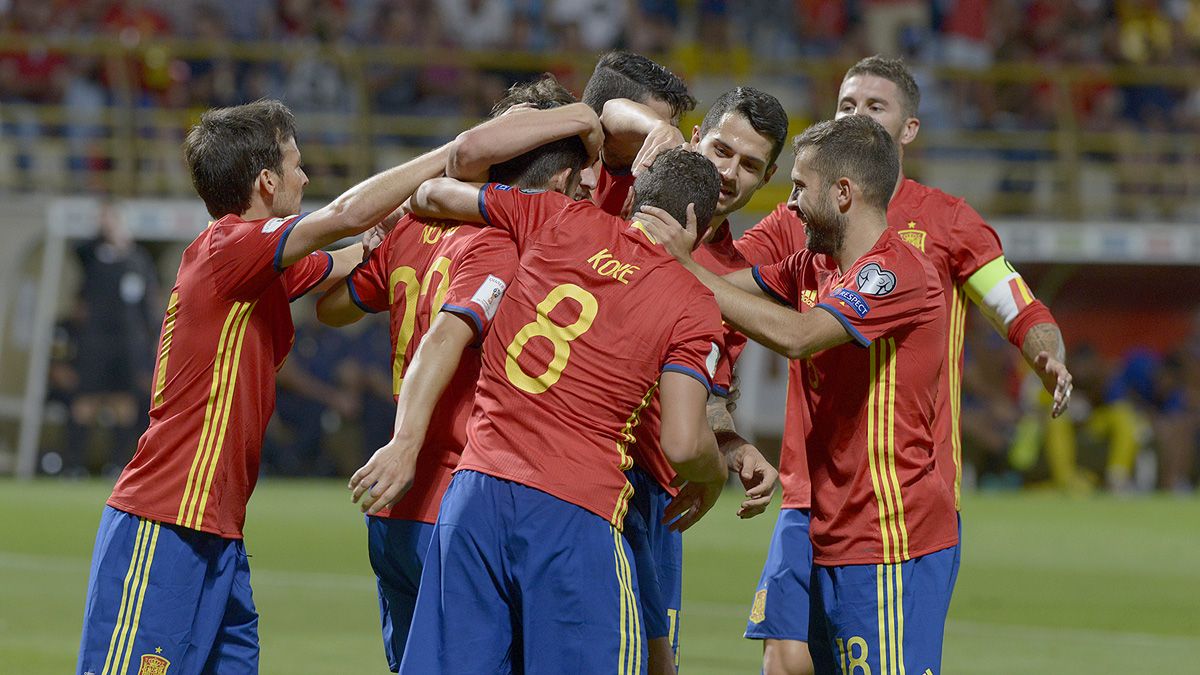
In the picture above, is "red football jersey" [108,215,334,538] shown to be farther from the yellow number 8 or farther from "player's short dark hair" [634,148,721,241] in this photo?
"player's short dark hair" [634,148,721,241]

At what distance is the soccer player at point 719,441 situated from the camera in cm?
525

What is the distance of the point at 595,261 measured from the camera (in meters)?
4.58

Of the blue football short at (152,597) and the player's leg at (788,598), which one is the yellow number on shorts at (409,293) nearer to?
the blue football short at (152,597)

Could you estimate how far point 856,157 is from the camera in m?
5.05

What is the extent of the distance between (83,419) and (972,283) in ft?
42.9

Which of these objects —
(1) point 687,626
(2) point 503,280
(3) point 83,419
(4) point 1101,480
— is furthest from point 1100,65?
(2) point 503,280

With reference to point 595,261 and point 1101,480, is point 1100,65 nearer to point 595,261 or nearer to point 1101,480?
point 1101,480

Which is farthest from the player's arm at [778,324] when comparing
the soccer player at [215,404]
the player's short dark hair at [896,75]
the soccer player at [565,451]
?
the player's short dark hair at [896,75]

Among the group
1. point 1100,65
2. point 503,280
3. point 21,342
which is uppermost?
point 1100,65

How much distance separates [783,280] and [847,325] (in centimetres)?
73

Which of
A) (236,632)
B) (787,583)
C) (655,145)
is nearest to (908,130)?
(655,145)

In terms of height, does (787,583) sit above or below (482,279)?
below

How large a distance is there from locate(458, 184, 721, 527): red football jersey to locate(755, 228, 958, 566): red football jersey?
2.09ft

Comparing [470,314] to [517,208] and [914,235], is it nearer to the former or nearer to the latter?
[517,208]
